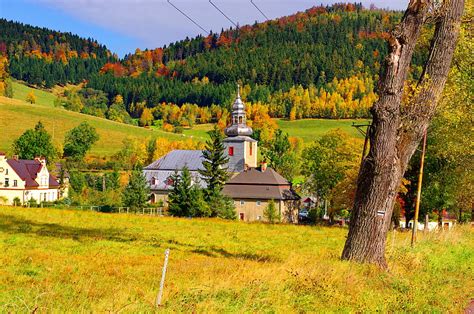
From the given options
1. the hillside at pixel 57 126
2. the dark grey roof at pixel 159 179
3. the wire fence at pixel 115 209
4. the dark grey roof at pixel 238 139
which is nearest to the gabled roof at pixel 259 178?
the dark grey roof at pixel 238 139

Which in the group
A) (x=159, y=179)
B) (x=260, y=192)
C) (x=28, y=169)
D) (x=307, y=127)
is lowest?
(x=260, y=192)

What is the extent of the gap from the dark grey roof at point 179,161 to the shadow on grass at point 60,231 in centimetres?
7404

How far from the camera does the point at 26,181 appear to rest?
8919 centimetres

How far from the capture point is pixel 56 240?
18688mm

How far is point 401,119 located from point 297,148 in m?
136

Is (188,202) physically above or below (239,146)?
below

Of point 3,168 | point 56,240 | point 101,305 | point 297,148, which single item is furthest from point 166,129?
point 101,305

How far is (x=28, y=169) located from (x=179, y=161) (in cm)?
2529

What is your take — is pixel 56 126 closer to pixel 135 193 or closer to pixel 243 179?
pixel 243 179

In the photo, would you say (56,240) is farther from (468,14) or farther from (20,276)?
(468,14)

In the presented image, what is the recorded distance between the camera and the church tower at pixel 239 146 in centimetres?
9906

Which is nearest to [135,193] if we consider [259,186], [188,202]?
[188,202]

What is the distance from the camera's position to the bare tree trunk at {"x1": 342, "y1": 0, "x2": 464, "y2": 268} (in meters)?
13.4

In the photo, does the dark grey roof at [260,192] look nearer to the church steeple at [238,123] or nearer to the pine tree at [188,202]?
the church steeple at [238,123]
